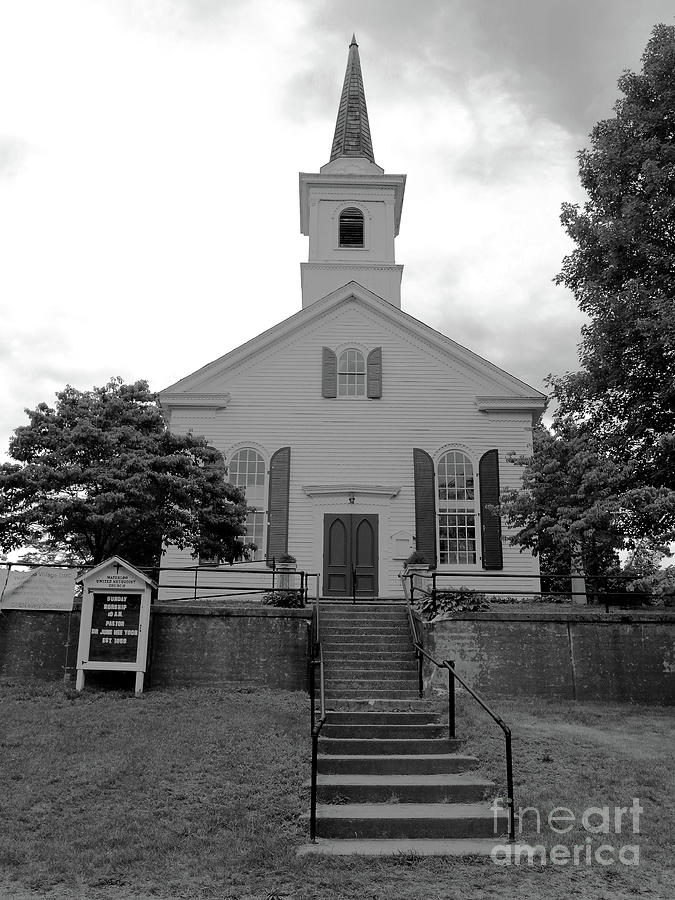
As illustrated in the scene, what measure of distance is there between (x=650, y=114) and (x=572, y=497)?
772 centimetres

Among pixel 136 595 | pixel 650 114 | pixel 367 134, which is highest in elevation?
pixel 367 134

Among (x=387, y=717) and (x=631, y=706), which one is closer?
(x=387, y=717)

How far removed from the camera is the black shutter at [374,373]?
2117 centimetres

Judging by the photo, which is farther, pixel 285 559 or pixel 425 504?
pixel 425 504

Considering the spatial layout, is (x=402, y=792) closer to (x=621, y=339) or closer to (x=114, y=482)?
(x=114, y=482)

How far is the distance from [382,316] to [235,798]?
52.2 ft

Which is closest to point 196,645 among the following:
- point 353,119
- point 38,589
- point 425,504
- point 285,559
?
point 38,589

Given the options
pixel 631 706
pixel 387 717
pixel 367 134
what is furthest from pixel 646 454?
pixel 367 134

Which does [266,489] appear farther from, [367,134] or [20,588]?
[367,134]

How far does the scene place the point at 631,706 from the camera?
510 inches

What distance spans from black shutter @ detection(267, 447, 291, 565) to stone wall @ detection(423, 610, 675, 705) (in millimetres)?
6644

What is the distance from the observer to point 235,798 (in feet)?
26.3

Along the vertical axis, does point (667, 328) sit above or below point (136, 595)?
above

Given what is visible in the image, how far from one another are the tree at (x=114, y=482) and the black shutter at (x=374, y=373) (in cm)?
504
